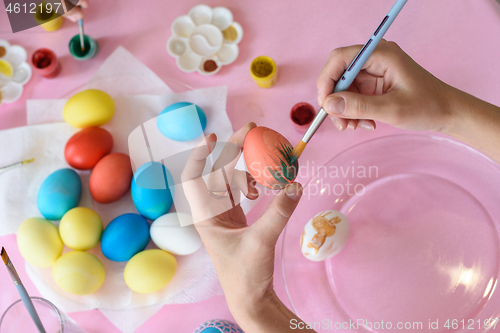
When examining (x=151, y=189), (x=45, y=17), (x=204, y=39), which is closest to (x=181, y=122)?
(x=151, y=189)

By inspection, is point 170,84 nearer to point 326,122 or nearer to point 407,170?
point 326,122

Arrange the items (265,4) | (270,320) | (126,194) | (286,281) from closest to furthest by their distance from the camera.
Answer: (270,320) < (286,281) < (126,194) < (265,4)

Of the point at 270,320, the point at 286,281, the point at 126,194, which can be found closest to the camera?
the point at 270,320

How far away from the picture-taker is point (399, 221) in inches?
35.5

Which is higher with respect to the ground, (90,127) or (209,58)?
(209,58)

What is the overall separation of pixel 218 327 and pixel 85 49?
860 mm

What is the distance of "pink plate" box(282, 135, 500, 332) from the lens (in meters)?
0.85

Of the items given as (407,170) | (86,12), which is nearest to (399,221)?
(407,170)

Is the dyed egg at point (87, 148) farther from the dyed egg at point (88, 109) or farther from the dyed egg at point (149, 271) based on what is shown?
the dyed egg at point (149, 271)

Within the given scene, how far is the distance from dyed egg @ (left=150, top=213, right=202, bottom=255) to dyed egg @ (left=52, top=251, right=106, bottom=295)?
0.15 metres

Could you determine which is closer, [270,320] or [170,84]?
[270,320]

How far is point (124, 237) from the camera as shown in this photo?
3.00 feet

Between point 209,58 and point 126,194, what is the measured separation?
44 cm

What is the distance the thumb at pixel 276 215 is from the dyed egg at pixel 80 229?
1.54 ft
